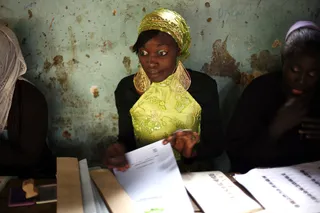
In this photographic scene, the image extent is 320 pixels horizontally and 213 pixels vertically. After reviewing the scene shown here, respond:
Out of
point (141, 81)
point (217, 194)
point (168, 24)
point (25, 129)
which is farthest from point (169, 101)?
point (25, 129)

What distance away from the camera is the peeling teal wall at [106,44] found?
1220 millimetres

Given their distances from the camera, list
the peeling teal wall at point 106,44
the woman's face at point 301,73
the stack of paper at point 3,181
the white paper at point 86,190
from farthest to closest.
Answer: the peeling teal wall at point 106,44
the woman's face at point 301,73
the stack of paper at point 3,181
the white paper at point 86,190

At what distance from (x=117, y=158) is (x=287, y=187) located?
528 millimetres

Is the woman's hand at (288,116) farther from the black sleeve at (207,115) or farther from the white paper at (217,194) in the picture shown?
the white paper at (217,194)

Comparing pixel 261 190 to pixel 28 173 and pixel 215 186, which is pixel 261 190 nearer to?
pixel 215 186

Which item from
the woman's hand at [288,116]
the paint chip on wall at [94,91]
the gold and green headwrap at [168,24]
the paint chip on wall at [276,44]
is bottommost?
the woman's hand at [288,116]

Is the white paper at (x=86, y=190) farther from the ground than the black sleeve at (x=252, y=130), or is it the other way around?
the black sleeve at (x=252, y=130)

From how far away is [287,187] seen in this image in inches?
37.1

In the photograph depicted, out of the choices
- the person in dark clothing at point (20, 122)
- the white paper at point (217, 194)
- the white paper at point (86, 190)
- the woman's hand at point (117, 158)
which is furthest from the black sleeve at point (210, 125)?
the person in dark clothing at point (20, 122)

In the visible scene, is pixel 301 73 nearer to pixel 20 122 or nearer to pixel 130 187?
pixel 130 187

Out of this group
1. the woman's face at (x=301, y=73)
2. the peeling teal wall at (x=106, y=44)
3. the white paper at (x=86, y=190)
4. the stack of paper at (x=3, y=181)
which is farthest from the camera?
the peeling teal wall at (x=106, y=44)

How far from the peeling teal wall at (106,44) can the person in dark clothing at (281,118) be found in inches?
4.1

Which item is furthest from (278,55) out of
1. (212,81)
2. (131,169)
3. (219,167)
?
(131,169)

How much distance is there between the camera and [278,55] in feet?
4.33
